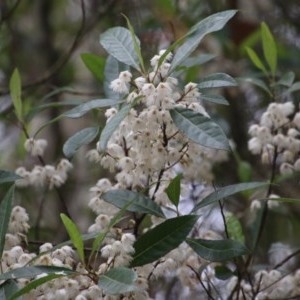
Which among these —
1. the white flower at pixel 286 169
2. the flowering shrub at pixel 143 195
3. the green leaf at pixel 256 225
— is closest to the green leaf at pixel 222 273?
the flowering shrub at pixel 143 195

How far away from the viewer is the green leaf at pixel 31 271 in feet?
3.44

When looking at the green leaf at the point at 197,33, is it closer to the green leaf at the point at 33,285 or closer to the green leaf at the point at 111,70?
the green leaf at the point at 111,70

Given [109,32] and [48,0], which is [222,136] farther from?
[48,0]

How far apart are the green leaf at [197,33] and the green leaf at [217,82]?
6cm

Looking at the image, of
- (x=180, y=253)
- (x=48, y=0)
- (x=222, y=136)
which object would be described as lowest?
(x=48, y=0)

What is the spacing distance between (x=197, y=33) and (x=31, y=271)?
481 millimetres

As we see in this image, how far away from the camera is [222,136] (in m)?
1.06

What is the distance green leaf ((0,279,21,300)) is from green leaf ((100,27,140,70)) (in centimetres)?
41

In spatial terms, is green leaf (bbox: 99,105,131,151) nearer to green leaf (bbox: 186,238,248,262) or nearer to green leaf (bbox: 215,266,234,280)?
green leaf (bbox: 186,238,248,262)

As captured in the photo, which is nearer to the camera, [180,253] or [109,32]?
[180,253]

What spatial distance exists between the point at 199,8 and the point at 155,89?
1.42 metres

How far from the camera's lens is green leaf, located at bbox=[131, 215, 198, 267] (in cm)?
109

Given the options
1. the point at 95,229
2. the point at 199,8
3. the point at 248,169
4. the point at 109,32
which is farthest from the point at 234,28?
the point at 95,229

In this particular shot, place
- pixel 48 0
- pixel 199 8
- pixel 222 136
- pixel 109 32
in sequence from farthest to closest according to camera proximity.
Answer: pixel 48 0
pixel 199 8
pixel 109 32
pixel 222 136
